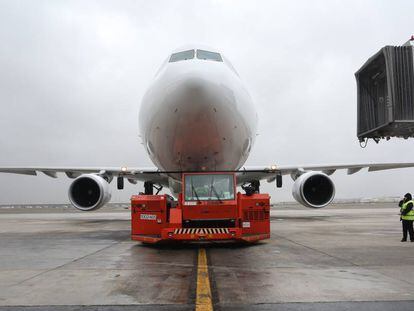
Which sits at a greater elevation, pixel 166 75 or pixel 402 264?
pixel 166 75

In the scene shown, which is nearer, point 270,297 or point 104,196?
point 270,297

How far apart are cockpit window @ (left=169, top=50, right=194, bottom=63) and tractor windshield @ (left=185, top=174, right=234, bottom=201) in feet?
7.93

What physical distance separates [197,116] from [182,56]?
1747mm

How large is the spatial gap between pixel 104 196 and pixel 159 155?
463cm

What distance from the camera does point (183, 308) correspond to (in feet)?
11.8

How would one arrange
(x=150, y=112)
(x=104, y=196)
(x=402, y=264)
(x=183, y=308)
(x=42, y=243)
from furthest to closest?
(x=104, y=196) < (x=42, y=243) < (x=150, y=112) < (x=402, y=264) < (x=183, y=308)

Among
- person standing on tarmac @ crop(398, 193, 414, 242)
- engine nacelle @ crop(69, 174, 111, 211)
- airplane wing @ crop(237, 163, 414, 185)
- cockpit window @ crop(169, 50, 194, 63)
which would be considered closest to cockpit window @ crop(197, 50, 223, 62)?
cockpit window @ crop(169, 50, 194, 63)

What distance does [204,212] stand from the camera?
8.36 meters

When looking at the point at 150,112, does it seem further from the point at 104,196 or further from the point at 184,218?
the point at 104,196

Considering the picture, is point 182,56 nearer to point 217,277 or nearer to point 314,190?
point 217,277

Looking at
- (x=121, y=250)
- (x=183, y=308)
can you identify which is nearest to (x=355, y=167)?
(x=121, y=250)

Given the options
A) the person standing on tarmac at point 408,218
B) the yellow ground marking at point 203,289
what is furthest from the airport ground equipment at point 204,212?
the person standing on tarmac at point 408,218

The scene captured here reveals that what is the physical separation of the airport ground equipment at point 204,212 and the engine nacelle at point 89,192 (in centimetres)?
459

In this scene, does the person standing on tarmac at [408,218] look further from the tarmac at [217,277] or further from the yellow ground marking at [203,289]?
the yellow ground marking at [203,289]
